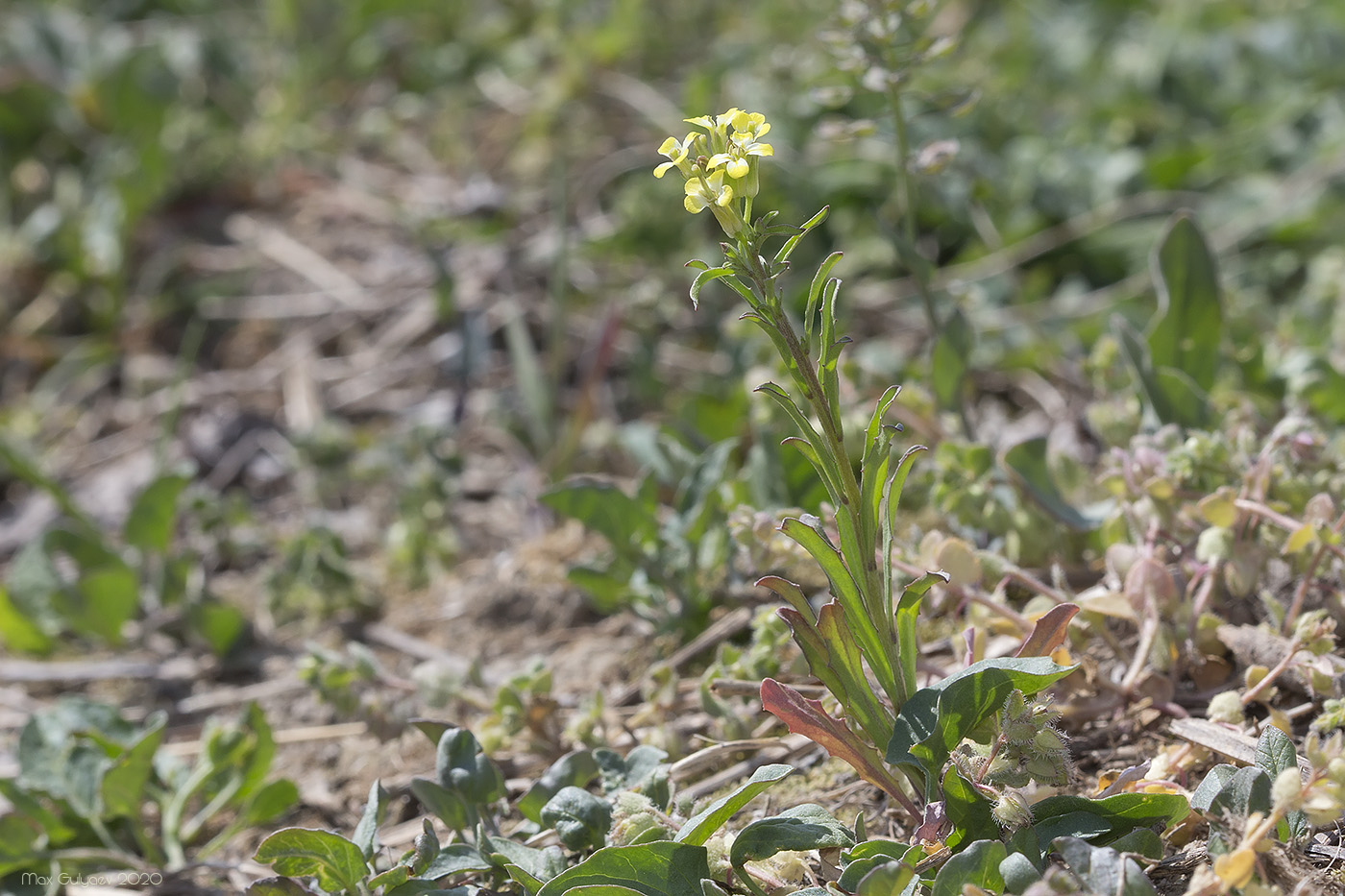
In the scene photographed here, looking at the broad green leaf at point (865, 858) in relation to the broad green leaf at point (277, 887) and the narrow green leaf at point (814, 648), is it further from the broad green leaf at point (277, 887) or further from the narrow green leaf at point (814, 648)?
the broad green leaf at point (277, 887)

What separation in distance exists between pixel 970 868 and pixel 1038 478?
92 centimetres

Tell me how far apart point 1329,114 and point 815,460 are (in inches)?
123

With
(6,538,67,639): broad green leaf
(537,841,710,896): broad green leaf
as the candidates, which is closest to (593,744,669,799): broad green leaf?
(537,841,710,896): broad green leaf

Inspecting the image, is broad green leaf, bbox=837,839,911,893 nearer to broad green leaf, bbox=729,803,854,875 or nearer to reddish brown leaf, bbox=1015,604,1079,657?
broad green leaf, bbox=729,803,854,875

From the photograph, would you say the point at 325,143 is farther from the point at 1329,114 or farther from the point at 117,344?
the point at 1329,114

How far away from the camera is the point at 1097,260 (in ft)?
11.4

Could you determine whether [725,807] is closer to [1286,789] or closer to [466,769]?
[466,769]

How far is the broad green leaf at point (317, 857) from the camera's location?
160 cm

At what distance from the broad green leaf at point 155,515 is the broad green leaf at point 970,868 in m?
2.08

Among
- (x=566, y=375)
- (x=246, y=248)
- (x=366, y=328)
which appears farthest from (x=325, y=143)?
(x=566, y=375)

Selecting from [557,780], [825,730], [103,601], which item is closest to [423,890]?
[557,780]

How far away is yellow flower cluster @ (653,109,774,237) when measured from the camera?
4.17ft

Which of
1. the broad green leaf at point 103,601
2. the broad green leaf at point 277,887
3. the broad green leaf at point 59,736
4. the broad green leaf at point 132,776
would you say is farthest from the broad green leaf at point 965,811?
the broad green leaf at point 103,601

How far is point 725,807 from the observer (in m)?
1.46
